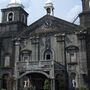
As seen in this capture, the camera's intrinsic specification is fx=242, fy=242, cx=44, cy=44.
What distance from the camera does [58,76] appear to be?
3155cm

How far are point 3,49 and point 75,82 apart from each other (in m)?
12.3

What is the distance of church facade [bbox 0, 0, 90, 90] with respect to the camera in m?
30.8

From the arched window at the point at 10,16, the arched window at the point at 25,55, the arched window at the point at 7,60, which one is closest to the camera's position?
the arched window at the point at 25,55

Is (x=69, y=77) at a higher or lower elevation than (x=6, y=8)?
lower

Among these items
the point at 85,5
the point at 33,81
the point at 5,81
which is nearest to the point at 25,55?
the point at 33,81

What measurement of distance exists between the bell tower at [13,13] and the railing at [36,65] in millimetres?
8952

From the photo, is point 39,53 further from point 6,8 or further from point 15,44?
point 6,8

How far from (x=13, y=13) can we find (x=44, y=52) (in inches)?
342

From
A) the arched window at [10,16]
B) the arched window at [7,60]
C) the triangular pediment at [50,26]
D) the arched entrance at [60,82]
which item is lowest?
the arched entrance at [60,82]

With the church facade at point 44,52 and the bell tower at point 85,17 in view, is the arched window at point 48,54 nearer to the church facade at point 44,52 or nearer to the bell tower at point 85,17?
the church facade at point 44,52

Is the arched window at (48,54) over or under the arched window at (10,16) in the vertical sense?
under

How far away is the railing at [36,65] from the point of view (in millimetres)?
29938

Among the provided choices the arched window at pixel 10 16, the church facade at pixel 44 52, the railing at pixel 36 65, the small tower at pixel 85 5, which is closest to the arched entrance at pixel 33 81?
the church facade at pixel 44 52

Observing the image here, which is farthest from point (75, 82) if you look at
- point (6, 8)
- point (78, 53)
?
point (6, 8)
